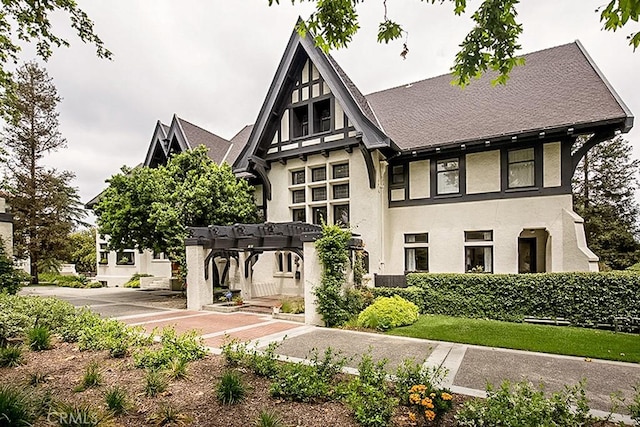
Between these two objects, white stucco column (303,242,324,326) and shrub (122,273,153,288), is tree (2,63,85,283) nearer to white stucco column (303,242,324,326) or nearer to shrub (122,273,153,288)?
shrub (122,273,153,288)

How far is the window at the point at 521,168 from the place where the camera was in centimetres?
1313

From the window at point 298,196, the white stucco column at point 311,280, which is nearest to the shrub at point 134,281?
the window at point 298,196

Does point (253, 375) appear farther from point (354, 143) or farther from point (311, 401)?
point (354, 143)

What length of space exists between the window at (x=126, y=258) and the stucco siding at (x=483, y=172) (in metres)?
24.9

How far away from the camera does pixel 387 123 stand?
56.2 ft

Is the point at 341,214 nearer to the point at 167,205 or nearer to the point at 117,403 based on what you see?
the point at 167,205

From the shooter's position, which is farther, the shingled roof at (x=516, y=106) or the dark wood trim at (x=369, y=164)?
the dark wood trim at (x=369, y=164)

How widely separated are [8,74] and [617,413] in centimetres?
1365

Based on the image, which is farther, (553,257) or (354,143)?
(354,143)

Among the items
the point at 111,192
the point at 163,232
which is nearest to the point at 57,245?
the point at 111,192

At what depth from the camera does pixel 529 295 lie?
10914 millimetres

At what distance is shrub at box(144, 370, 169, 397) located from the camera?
5.25 metres

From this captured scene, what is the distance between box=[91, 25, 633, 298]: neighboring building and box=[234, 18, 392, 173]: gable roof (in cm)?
6

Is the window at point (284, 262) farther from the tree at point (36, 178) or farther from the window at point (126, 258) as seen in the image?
the tree at point (36, 178)
